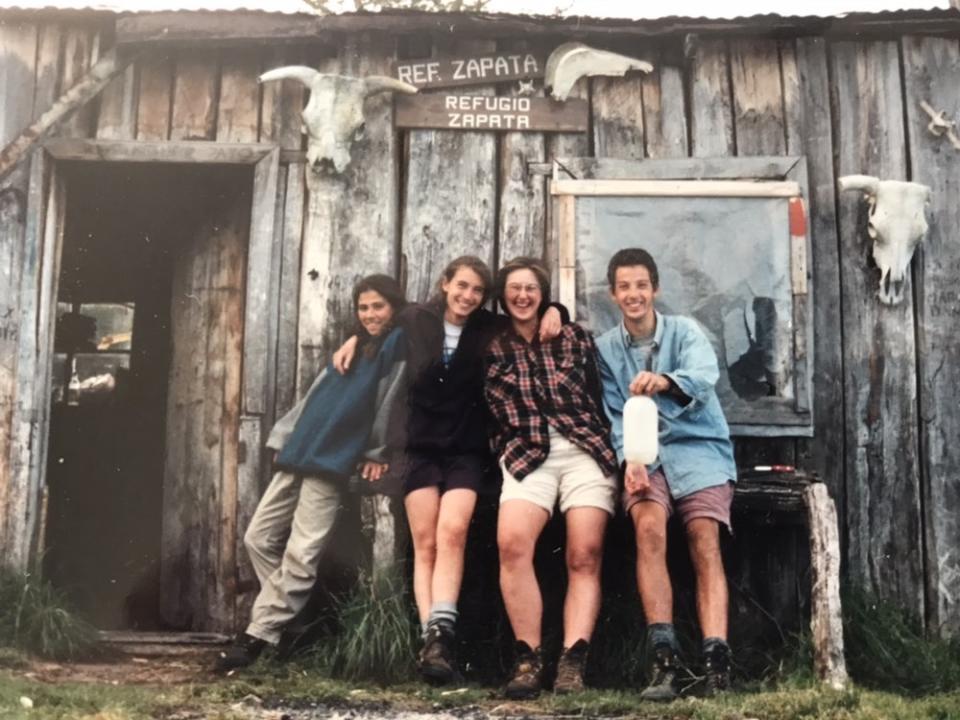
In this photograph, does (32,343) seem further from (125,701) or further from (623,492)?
(623,492)

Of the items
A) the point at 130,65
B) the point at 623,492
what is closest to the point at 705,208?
the point at 623,492

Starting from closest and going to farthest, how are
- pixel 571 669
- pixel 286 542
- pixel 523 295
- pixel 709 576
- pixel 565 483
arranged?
pixel 571 669, pixel 709 576, pixel 565 483, pixel 523 295, pixel 286 542

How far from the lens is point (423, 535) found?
5.48 m

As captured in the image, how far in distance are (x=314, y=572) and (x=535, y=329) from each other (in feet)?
5.27

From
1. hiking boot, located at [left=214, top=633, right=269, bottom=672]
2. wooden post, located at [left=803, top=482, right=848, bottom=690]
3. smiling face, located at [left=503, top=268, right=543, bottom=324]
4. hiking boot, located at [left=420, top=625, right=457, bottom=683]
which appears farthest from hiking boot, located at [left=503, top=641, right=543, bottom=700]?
smiling face, located at [left=503, top=268, right=543, bottom=324]

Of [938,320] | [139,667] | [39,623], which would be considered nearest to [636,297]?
[938,320]

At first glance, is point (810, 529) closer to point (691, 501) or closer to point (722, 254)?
point (691, 501)

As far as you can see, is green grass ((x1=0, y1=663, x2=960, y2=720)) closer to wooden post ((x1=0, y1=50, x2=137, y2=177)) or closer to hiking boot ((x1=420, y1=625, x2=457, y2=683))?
hiking boot ((x1=420, y1=625, x2=457, y2=683))

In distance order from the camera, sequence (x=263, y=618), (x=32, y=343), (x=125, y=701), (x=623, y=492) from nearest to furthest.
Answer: (x=125, y=701), (x=623, y=492), (x=263, y=618), (x=32, y=343)

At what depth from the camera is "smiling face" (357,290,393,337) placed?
240 inches

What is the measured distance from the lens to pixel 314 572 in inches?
231

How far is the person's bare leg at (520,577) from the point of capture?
16.9 ft

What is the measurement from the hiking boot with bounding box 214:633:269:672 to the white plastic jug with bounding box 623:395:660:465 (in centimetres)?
199

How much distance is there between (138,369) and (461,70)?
11.5ft
